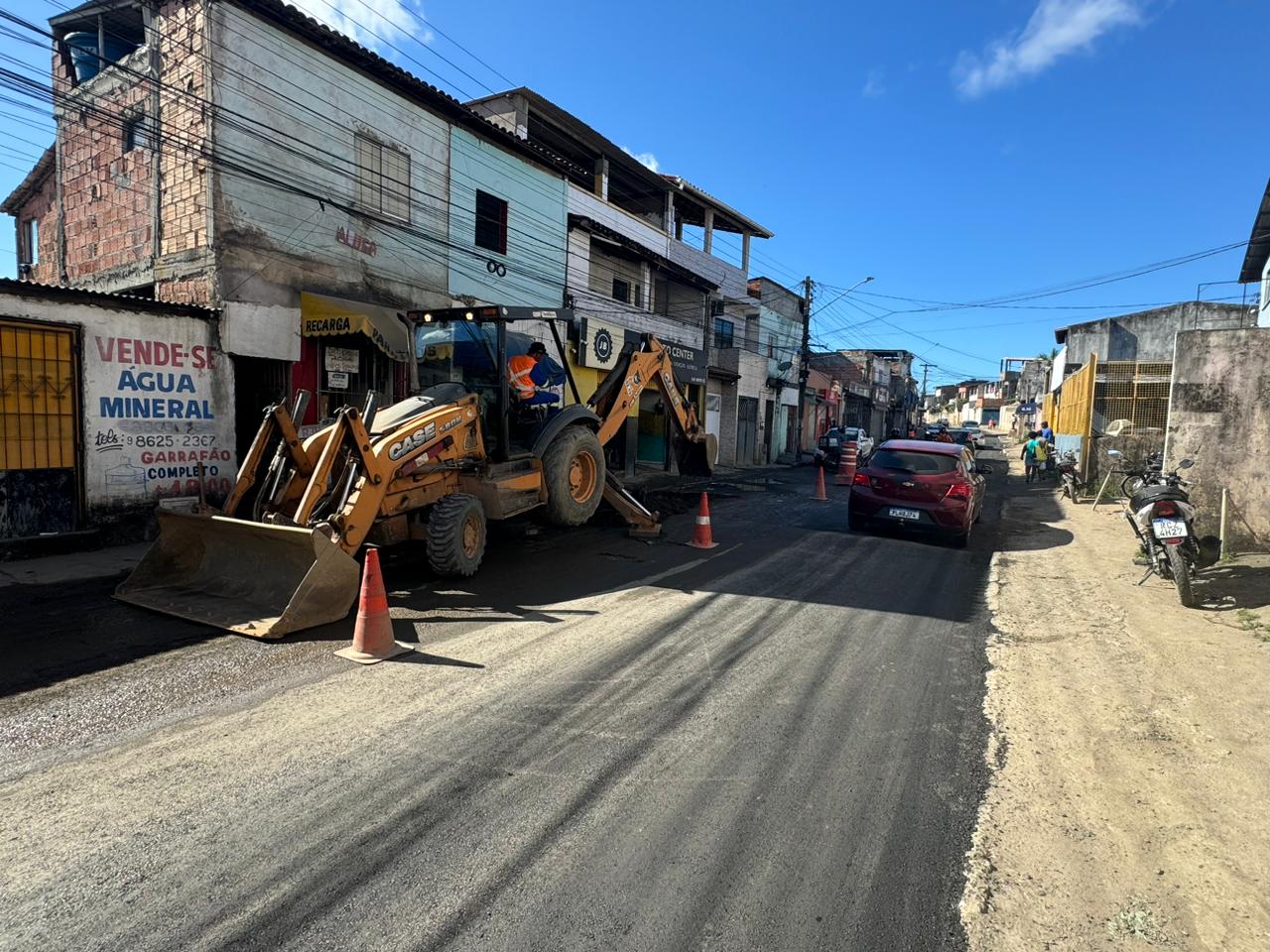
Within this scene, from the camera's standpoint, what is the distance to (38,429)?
8.02 meters

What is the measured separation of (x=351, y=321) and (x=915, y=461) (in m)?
8.89

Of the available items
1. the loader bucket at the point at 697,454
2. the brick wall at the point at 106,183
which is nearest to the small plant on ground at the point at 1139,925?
the loader bucket at the point at 697,454

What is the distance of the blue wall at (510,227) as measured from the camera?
14672 mm

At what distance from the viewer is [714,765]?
3.46 metres

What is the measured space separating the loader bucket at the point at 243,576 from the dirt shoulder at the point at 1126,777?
4578 mm

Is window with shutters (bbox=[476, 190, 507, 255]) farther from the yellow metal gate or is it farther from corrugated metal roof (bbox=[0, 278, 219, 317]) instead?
the yellow metal gate

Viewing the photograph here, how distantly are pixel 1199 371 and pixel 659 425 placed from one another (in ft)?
52.4

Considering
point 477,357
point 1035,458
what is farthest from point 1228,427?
point 1035,458

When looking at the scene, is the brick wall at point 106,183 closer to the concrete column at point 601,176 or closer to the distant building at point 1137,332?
the concrete column at point 601,176

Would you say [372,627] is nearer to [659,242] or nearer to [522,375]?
[522,375]

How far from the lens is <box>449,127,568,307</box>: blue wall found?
14.7 meters

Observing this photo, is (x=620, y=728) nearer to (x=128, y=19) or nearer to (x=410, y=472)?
(x=410, y=472)

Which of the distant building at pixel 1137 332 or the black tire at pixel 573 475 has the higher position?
the distant building at pixel 1137 332

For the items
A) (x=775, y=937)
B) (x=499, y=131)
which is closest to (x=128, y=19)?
(x=499, y=131)
